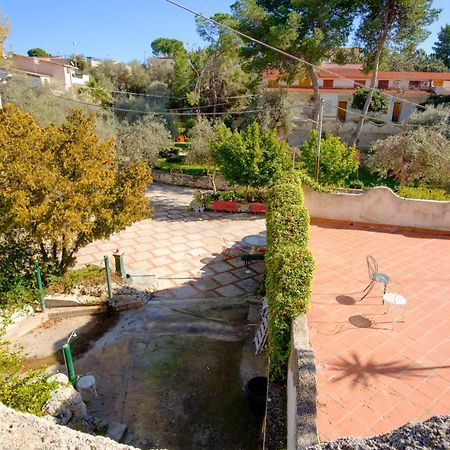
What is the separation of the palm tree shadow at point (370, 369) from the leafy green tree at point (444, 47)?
6211 centimetres

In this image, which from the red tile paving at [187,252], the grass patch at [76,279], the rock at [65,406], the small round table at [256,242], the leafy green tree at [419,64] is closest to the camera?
the rock at [65,406]

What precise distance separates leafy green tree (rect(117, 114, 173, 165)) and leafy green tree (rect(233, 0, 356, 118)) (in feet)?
23.9

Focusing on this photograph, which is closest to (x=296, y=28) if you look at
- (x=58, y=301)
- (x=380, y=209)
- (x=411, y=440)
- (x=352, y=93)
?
(x=380, y=209)

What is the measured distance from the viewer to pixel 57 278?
10.7 metres

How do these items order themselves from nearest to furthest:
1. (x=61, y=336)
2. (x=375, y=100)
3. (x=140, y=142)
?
(x=61, y=336)
(x=140, y=142)
(x=375, y=100)

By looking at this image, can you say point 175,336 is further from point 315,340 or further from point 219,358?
point 315,340

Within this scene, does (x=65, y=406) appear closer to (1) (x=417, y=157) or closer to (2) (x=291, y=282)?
(2) (x=291, y=282)

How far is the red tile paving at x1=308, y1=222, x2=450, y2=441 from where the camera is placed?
15.5 feet

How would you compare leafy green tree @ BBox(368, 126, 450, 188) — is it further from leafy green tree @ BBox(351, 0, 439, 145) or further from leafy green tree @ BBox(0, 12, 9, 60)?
leafy green tree @ BBox(0, 12, 9, 60)

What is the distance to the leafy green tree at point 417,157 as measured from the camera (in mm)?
18969

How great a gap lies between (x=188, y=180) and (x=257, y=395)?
20.3 metres

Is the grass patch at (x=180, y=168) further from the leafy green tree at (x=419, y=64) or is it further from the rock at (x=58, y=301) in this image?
the leafy green tree at (x=419, y=64)

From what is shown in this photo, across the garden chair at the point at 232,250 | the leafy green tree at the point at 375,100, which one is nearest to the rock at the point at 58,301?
the garden chair at the point at 232,250

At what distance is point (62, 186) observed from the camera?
9211mm
